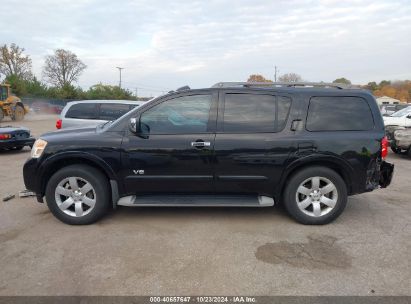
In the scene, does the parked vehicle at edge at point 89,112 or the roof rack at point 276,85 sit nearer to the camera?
the roof rack at point 276,85

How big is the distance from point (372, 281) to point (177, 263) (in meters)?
1.84

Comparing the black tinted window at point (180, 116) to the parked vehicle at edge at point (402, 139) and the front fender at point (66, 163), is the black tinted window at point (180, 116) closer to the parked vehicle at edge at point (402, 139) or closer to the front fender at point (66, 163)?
the front fender at point (66, 163)

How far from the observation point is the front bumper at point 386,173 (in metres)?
4.54

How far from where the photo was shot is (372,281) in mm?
3059

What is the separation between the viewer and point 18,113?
26.8m

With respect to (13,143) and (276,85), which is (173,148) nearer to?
(276,85)

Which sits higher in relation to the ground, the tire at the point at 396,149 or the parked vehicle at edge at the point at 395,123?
the parked vehicle at edge at the point at 395,123

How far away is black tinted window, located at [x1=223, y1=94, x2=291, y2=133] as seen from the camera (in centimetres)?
433

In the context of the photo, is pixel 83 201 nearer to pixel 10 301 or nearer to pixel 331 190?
pixel 10 301

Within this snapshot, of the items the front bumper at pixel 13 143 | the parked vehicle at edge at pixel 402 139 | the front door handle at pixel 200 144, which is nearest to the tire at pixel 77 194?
the front door handle at pixel 200 144

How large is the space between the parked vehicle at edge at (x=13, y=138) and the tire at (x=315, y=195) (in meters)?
9.08

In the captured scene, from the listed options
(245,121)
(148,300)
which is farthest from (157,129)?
(148,300)

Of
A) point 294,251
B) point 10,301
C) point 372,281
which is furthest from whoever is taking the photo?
point 294,251

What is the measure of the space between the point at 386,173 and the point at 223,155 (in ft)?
7.52
